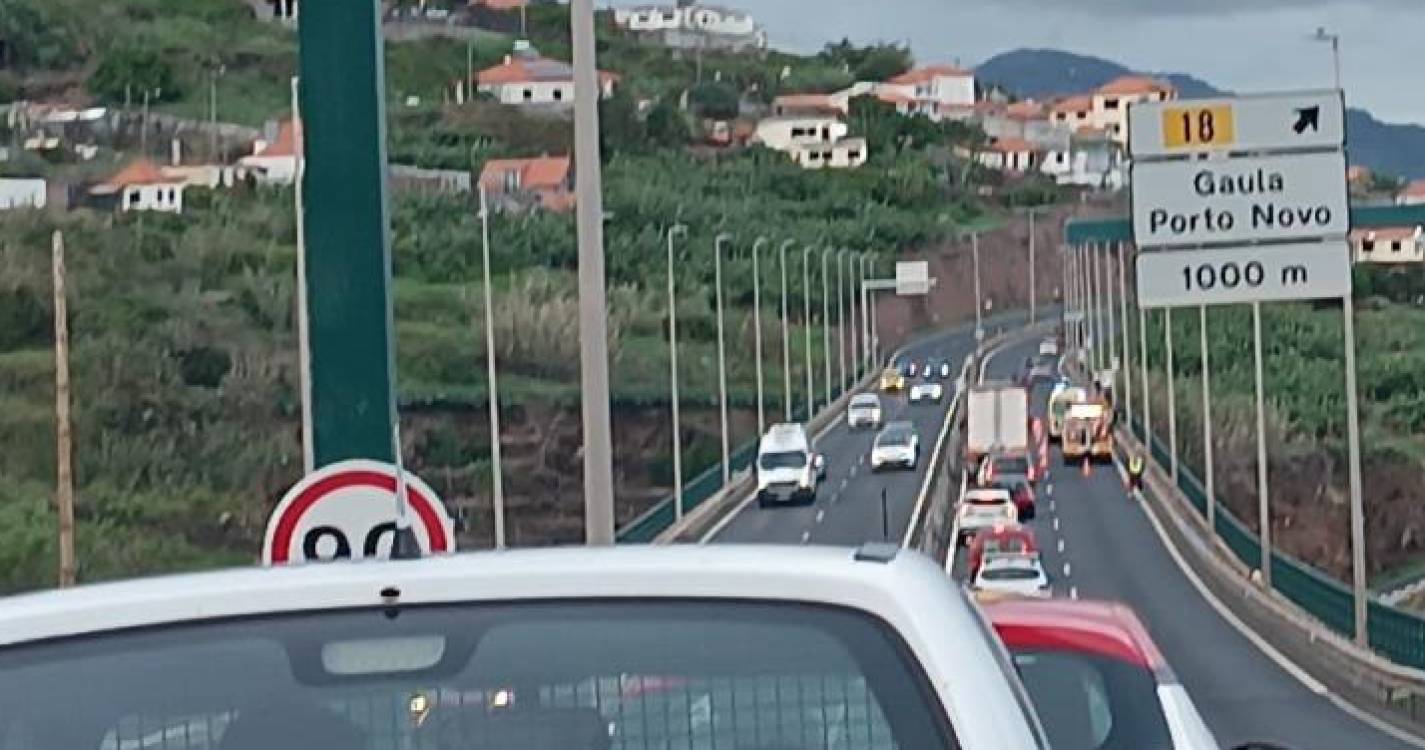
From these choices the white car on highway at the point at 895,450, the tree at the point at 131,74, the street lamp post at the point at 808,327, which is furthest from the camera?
the street lamp post at the point at 808,327

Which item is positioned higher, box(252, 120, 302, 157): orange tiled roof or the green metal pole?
box(252, 120, 302, 157): orange tiled roof

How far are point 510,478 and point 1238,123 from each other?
2919cm

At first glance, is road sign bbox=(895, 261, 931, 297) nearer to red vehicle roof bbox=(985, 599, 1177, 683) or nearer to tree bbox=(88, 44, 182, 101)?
tree bbox=(88, 44, 182, 101)

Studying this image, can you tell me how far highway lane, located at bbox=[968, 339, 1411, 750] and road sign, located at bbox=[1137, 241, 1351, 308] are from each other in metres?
3.87

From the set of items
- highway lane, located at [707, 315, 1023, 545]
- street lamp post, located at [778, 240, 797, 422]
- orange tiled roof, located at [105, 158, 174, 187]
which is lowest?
highway lane, located at [707, 315, 1023, 545]

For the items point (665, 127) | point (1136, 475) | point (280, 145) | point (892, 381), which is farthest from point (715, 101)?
point (280, 145)

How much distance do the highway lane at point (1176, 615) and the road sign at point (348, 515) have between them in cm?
310

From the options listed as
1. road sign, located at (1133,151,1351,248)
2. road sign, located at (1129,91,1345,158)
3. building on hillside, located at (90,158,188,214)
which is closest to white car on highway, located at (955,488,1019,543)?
building on hillside, located at (90,158,188,214)

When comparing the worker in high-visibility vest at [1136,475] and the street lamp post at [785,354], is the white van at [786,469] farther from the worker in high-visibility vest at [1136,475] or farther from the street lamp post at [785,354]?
the street lamp post at [785,354]

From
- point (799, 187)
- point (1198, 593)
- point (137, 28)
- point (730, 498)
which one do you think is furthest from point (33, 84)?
point (799, 187)

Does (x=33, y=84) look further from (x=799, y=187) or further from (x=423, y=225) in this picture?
(x=799, y=187)

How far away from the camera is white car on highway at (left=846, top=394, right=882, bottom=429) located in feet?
327

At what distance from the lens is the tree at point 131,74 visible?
6581cm

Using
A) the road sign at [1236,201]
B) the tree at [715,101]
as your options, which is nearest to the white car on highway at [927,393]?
the tree at [715,101]
